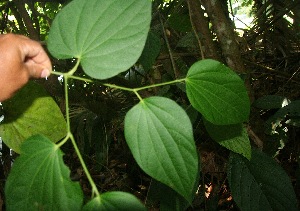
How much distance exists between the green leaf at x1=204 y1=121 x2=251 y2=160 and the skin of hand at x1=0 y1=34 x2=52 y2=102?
0.41m

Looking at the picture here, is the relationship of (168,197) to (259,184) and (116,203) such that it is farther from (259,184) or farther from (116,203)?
(116,203)

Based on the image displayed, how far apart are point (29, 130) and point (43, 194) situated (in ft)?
0.85

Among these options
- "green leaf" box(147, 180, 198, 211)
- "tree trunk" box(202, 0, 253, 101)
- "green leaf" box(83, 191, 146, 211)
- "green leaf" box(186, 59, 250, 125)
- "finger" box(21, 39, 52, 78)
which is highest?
"tree trunk" box(202, 0, 253, 101)

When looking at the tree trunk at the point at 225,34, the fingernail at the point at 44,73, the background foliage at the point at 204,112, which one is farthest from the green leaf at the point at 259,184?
the fingernail at the point at 44,73

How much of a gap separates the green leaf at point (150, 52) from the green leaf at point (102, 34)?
15.6 inches

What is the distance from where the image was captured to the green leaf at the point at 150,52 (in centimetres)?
90

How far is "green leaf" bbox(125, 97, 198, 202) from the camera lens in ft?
1.60

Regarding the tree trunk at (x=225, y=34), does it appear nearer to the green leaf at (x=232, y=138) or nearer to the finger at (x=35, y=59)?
the green leaf at (x=232, y=138)

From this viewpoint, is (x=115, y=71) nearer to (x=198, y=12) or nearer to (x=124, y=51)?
(x=124, y=51)

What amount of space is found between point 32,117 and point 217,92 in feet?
1.40

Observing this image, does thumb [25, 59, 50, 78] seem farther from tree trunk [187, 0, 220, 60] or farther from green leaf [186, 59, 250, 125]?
tree trunk [187, 0, 220, 60]

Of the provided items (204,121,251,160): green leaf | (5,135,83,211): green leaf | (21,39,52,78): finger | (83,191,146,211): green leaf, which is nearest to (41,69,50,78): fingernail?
(21,39,52,78): finger

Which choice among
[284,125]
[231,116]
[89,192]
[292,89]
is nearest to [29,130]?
[231,116]

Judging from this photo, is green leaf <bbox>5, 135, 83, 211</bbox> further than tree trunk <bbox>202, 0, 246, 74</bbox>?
No
